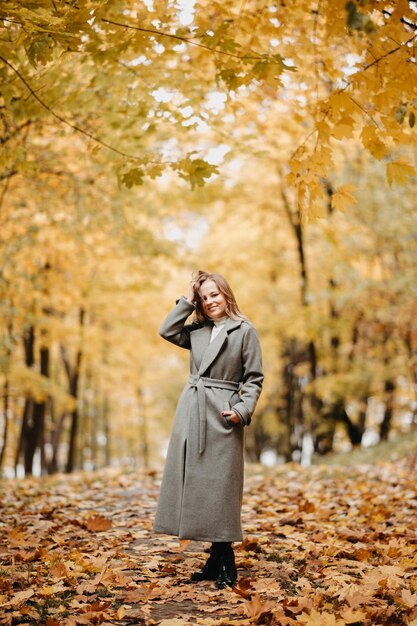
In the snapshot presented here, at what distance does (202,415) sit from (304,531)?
2020 millimetres

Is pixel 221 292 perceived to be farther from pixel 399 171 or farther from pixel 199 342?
pixel 399 171

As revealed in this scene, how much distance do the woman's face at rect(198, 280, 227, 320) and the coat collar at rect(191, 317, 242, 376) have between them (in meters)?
0.09

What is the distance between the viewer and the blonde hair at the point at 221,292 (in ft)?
13.3

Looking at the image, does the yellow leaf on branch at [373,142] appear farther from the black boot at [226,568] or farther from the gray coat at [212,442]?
the black boot at [226,568]

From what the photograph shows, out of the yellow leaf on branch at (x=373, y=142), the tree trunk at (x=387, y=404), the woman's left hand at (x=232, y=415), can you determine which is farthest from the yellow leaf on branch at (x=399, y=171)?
the tree trunk at (x=387, y=404)

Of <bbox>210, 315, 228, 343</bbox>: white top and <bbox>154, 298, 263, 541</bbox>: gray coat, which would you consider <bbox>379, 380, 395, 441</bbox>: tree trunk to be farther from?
<bbox>154, 298, 263, 541</bbox>: gray coat

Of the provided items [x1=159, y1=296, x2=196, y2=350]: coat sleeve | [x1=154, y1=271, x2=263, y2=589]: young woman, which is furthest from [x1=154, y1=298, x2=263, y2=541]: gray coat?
[x1=159, y1=296, x2=196, y2=350]: coat sleeve

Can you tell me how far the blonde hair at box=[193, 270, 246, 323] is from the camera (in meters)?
4.05

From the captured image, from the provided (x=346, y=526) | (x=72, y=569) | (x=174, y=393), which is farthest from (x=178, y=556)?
(x=174, y=393)

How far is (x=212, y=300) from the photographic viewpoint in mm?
4035

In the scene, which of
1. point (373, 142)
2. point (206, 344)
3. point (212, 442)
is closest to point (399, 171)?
point (373, 142)

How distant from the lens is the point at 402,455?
36.3 ft

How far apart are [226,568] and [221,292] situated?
1817mm

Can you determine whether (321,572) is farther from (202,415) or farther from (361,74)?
(361,74)
